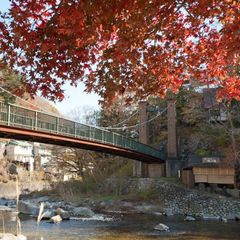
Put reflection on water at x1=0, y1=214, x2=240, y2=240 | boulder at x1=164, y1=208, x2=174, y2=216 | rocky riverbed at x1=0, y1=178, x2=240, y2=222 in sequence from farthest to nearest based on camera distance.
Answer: boulder at x1=164, y1=208, x2=174, y2=216
rocky riverbed at x1=0, y1=178, x2=240, y2=222
reflection on water at x1=0, y1=214, x2=240, y2=240

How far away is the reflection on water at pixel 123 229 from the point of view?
16.6m

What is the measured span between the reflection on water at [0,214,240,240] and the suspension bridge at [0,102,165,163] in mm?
4085

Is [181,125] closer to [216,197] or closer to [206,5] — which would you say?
[216,197]

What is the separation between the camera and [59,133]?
2280 cm

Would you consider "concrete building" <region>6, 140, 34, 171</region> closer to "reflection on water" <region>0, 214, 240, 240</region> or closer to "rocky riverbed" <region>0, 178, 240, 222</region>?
"rocky riverbed" <region>0, 178, 240, 222</region>

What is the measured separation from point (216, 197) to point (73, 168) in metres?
14.5

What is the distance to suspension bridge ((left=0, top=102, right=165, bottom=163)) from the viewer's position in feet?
63.0

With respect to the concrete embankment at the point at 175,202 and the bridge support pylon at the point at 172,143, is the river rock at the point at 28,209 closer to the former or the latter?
the concrete embankment at the point at 175,202

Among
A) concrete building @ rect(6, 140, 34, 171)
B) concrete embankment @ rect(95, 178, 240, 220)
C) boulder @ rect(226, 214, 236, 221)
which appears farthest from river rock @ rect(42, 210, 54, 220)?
concrete building @ rect(6, 140, 34, 171)

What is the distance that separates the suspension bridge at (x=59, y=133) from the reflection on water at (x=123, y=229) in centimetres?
409

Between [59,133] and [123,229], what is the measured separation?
645cm

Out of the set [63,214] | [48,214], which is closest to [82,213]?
[63,214]

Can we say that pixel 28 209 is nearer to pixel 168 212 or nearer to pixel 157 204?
pixel 157 204

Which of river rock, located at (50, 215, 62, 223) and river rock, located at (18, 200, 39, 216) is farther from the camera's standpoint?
river rock, located at (18, 200, 39, 216)
